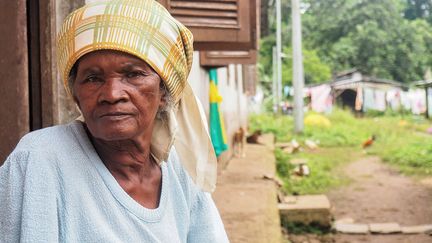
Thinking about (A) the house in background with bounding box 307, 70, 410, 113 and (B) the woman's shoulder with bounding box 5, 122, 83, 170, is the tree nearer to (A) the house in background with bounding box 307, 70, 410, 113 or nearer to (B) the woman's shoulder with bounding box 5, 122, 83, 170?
(A) the house in background with bounding box 307, 70, 410, 113

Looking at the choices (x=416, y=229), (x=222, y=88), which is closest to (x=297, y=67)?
(x=222, y=88)

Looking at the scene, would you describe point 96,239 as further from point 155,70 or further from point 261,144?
point 261,144

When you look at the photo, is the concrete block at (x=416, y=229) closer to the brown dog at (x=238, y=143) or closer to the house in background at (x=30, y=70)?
the brown dog at (x=238, y=143)

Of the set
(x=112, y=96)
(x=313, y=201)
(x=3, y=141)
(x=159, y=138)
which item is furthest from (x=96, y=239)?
(x=313, y=201)

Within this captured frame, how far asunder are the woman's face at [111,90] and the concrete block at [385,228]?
245 inches

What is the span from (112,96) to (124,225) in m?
0.29

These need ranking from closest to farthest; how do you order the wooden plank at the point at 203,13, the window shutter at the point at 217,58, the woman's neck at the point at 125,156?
the woman's neck at the point at 125,156, the wooden plank at the point at 203,13, the window shutter at the point at 217,58

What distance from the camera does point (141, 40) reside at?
1297 millimetres

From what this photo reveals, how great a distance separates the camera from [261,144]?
13.6m

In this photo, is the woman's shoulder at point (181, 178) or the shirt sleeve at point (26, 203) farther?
the woman's shoulder at point (181, 178)

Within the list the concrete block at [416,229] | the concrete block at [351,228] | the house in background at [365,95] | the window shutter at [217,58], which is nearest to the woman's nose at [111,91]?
the window shutter at [217,58]

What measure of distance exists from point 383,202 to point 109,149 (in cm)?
824

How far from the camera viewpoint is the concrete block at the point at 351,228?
705cm

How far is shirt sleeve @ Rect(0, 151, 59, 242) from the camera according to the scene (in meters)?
1.15
